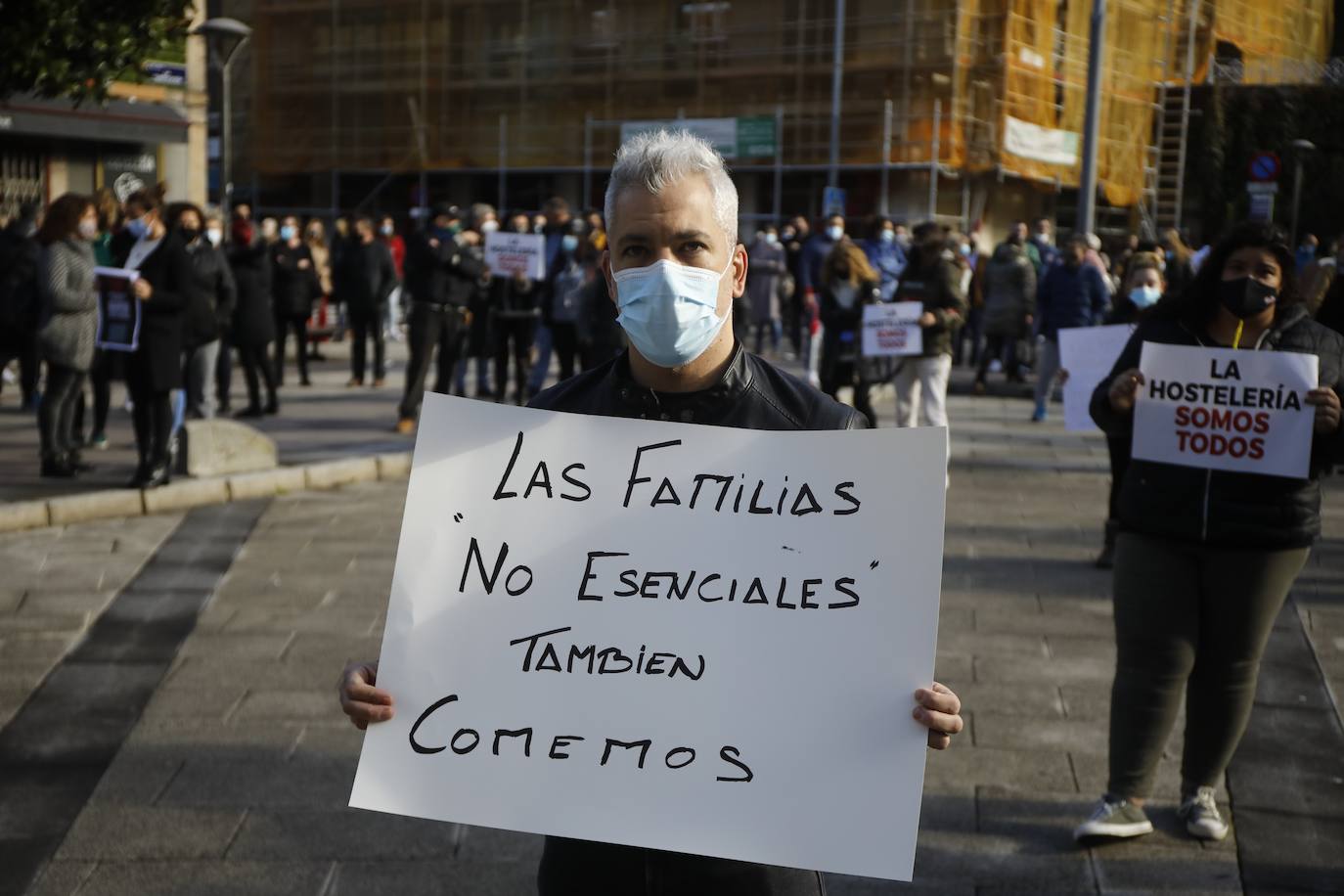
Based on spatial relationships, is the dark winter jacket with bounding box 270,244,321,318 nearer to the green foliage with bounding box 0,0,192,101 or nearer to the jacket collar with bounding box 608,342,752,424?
the green foliage with bounding box 0,0,192,101

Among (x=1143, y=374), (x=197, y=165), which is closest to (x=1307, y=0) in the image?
(x=197, y=165)

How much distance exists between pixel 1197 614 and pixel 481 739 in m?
2.72

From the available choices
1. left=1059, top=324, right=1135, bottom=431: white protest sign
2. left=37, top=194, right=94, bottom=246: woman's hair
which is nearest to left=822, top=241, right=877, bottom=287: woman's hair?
left=1059, top=324, right=1135, bottom=431: white protest sign

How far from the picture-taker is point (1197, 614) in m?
4.33

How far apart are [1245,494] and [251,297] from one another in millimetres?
10547

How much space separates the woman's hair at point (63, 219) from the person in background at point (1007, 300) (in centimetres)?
982

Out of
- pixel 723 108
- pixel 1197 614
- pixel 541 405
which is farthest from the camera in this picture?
pixel 723 108

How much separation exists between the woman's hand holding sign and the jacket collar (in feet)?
7.83

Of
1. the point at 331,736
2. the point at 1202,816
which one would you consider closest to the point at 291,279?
the point at 331,736

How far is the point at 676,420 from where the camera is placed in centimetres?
243

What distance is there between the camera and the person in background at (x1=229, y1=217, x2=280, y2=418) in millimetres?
13219

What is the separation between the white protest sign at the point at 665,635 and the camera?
7.34 feet

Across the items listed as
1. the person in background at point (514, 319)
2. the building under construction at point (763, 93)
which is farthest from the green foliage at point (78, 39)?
the building under construction at point (763, 93)

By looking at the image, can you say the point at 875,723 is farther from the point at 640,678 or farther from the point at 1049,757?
the point at 1049,757
